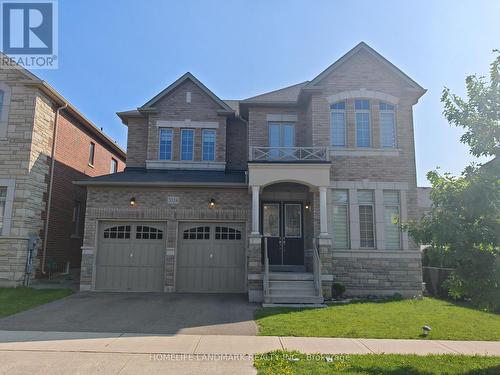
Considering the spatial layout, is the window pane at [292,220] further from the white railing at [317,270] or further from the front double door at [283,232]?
the white railing at [317,270]

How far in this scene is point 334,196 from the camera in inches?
535

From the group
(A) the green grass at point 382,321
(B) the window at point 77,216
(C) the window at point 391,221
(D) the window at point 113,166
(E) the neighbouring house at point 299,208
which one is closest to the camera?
(A) the green grass at point 382,321

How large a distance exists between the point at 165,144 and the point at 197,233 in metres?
4.40

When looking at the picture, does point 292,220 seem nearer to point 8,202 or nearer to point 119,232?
point 119,232

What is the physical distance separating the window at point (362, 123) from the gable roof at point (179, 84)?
17.3 feet

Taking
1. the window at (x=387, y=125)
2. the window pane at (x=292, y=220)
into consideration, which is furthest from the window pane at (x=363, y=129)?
the window pane at (x=292, y=220)

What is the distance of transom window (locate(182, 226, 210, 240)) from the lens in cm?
1395

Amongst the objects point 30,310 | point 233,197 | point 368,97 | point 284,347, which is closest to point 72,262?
point 30,310

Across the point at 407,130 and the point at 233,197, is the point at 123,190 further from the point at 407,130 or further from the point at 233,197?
the point at 407,130

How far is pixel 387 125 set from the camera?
1427cm

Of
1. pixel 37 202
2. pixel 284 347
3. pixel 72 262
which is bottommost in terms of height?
pixel 284 347

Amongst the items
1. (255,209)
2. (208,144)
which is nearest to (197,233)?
(255,209)

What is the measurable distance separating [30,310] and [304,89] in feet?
36.8

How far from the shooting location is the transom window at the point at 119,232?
45.7 feet
